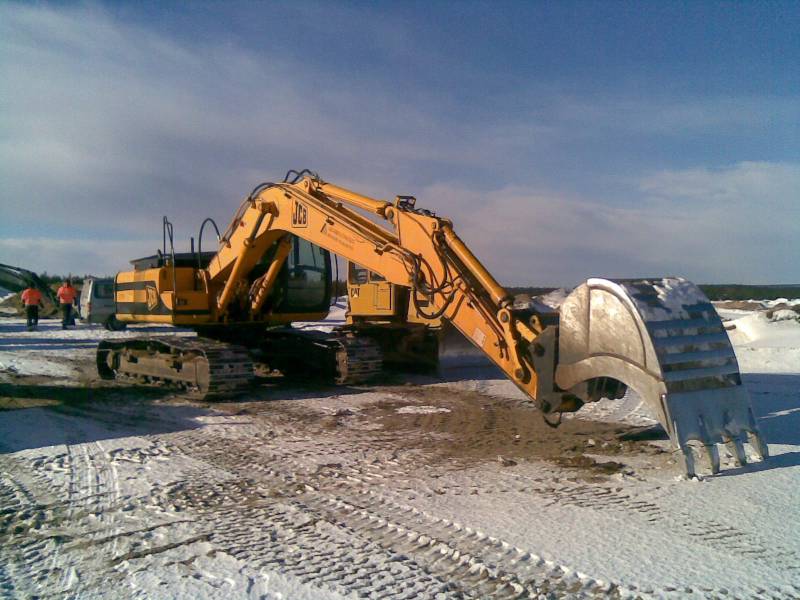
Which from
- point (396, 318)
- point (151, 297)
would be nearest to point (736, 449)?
point (396, 318)

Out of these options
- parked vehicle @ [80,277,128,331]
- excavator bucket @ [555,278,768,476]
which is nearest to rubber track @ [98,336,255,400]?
excavator bucket @ [555,278,768,476]

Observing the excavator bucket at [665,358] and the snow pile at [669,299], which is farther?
the snow pile at [669,299]

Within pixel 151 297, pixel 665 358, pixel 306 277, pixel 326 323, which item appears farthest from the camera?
pixel 326 323

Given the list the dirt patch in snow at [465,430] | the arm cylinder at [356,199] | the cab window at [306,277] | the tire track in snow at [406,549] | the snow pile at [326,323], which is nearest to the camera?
the tire track in snow at [406,549]

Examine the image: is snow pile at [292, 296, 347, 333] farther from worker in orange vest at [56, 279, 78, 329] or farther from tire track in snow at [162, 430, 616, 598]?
tire track in snow at [162, 430, 616, 598]

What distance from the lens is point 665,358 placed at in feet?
17.4

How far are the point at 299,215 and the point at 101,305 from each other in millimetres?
17957

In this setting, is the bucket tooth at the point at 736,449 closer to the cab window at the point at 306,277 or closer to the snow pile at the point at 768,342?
the cab window at the point at 306,277

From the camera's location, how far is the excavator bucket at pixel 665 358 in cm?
527

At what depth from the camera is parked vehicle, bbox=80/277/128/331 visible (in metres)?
24.8

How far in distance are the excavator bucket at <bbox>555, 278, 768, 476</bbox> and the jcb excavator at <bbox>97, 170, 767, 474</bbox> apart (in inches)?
0.5

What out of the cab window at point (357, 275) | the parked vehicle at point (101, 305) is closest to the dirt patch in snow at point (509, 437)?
the cab window at point (357, 275)

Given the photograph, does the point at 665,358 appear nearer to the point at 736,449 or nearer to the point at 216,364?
the point at 736,449

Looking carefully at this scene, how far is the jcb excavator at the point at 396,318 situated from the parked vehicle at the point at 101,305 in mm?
13276
